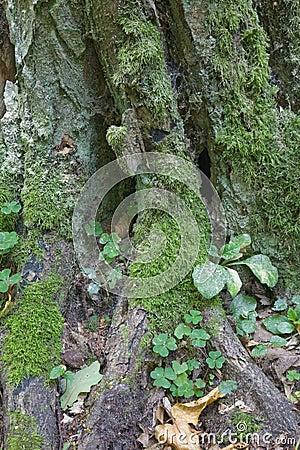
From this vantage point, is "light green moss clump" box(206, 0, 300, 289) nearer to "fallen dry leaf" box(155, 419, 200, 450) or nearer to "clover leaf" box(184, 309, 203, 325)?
"clover leaf" box(184, 309, 203, 325)

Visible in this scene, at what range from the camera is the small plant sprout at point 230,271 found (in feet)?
9.37

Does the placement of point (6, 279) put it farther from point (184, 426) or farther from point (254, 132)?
point (254, 132)

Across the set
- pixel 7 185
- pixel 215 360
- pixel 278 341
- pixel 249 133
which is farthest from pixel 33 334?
pixel 249 133

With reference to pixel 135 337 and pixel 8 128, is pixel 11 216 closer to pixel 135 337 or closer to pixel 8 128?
pixel 8 128

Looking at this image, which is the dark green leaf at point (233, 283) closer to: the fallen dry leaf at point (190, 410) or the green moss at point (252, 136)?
the green moss at point (252, 136)

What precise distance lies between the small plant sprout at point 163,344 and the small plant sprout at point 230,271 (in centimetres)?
39

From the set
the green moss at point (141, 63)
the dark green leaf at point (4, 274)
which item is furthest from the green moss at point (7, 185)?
the green moss at point (141, 63)

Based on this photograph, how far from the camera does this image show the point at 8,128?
11.9 feet

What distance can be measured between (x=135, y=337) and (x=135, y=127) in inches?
59.8

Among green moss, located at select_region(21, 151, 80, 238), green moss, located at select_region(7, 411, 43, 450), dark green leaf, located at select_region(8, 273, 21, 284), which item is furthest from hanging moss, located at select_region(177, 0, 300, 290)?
green moss, located at select_region(7, 411, 43, 450)

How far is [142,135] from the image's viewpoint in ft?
10.2

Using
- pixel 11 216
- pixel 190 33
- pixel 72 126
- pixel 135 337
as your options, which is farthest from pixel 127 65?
pixel 135 337

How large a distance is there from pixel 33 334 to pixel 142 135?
1.62 m

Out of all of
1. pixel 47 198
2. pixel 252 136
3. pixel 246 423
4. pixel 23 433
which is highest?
pixel 47 198
